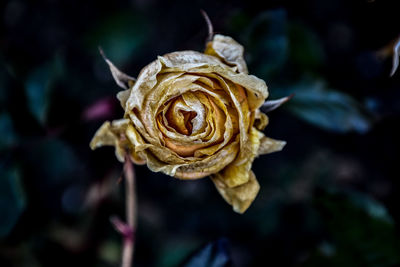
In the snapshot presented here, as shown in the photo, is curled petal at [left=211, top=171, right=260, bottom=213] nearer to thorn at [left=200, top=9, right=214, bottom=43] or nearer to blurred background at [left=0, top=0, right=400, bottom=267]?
thorn at [left=200, top=9, right=214, bottom=43]

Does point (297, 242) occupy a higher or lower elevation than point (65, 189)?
lower

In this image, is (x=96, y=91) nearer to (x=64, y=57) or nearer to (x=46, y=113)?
(x=64, y=57)

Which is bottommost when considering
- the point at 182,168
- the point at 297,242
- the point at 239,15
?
the point at 297,242

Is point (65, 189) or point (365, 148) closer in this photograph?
point (65, 189)

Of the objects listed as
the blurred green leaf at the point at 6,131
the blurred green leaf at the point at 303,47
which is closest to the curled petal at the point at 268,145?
the blurred green leaf at the point at 303,47

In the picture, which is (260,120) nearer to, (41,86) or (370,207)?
(370,207)

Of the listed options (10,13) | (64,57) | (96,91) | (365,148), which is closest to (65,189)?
(96,91)

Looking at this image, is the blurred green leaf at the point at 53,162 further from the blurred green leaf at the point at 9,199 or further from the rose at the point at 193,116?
the rose at the point at 193,116

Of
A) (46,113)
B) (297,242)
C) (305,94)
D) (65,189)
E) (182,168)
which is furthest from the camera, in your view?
(297,242)
